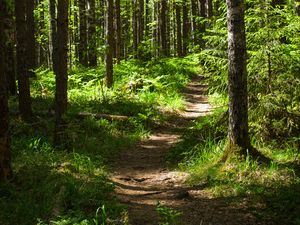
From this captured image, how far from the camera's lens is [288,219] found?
614 cm

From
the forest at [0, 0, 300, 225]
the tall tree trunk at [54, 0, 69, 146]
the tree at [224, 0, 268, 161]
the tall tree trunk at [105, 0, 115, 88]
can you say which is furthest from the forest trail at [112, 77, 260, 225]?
the tall tree trunk at [105, 0, 115, 88]

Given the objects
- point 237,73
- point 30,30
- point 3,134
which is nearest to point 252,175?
point 237,73

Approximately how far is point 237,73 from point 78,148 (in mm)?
4621

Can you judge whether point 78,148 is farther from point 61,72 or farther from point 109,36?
point 109,36

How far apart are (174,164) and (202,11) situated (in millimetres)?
17338

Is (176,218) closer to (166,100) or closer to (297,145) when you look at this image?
(297,145)

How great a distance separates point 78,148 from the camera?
34.1 feet

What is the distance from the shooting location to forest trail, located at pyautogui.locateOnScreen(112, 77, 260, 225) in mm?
6410

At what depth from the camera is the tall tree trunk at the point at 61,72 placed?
9773 millimetres

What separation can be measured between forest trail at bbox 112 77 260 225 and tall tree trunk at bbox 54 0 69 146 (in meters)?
1.64

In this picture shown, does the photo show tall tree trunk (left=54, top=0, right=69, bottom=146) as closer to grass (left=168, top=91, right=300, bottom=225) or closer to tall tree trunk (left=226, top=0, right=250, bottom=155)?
grass (left=168, top=91, right=300, bottom=225)

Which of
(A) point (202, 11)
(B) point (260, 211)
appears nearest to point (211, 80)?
(B) point (260, 211)

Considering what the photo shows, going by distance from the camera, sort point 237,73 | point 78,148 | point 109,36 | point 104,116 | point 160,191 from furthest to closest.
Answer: point 109,36 → point 104,116 → point 78,148 → point 160,191 → point 237,73

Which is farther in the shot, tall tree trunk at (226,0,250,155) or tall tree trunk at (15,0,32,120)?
tall tree trunk at (15,0,32,120)
